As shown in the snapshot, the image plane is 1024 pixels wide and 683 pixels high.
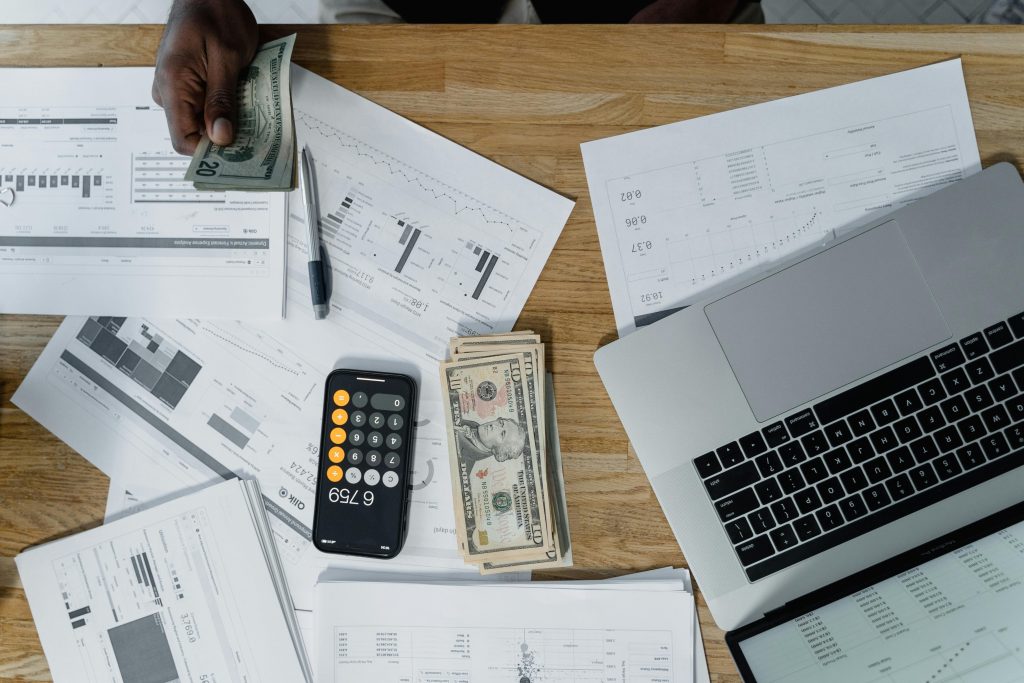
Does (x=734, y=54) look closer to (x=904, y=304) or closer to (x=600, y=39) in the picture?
(x=600, y=39)

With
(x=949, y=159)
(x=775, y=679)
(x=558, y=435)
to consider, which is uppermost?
(x=949, y=159)

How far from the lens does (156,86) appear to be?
2.41ft

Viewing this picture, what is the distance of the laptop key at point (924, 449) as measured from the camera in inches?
26.8

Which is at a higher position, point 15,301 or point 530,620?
point 15,301

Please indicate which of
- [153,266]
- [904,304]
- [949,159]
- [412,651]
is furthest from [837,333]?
[153,266]

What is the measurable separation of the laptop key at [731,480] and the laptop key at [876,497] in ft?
0.33

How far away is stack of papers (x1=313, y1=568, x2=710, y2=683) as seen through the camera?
2.34ft

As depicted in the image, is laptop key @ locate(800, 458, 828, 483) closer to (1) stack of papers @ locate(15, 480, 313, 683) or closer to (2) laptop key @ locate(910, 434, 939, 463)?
(2) laptop key @ locate(910, 434, 939, 463)

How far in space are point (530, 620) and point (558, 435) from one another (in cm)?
18

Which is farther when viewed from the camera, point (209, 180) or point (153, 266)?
point (153, 266)

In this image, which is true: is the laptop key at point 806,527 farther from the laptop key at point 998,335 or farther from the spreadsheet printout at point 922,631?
the laptop key at point 998,335

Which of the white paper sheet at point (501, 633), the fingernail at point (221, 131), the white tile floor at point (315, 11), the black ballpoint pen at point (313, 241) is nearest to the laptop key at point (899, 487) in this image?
the white paper sheet at point (501, 633)

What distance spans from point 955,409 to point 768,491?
0.62 feet

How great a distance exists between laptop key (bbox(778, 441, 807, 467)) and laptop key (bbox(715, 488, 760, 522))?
43 millimetres
